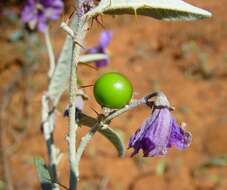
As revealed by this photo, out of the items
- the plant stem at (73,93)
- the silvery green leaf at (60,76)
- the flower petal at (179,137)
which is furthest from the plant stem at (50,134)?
the flower petal at (179,137)

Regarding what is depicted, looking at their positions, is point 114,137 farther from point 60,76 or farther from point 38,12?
A: point 38,12

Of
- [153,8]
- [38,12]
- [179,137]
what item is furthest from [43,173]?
[38,12]

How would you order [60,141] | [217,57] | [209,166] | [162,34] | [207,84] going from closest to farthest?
[209,166] → [60,141] → [207,84] → [217,57] → [162,34]

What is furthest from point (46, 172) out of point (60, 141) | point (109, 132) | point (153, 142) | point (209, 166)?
point (60, 141)

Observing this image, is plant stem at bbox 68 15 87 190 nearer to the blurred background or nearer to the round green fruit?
the round green fruit

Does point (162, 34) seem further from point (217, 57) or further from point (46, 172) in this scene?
point (46, 172)

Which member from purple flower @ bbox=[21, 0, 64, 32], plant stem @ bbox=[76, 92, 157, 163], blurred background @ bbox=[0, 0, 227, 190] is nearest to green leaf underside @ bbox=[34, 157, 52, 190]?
plant stem @ bbox=[76, 92, 157, 163]
